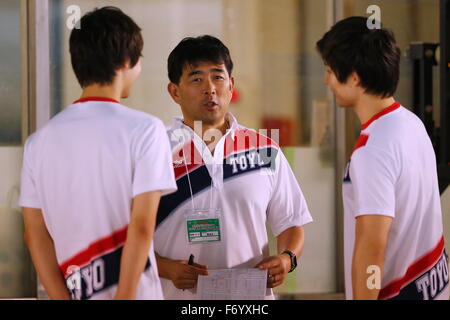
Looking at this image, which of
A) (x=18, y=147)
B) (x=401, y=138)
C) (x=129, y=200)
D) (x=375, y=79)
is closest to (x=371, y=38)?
(x=375, y=79)

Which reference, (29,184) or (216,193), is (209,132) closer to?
(216,193)

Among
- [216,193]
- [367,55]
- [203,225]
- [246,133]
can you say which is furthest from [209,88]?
[367,55]

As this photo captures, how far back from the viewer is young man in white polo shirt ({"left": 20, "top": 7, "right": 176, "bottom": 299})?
199 cm

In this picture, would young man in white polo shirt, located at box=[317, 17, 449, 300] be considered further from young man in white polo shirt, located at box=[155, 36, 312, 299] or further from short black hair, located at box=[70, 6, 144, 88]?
short black hair, located at box=[70, 6, 144, 88]

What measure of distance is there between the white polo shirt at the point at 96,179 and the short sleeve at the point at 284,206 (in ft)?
2.49

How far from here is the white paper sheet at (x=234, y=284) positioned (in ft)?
8.23

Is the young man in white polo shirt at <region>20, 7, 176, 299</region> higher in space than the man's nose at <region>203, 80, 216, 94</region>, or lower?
lower

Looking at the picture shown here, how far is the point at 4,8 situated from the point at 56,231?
8.09ft

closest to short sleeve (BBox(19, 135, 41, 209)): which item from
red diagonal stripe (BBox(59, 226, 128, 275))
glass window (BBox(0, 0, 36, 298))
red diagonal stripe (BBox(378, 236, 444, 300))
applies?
red diagonal stripe (BBox(59, 226, 128, 275))

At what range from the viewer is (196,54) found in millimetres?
2734

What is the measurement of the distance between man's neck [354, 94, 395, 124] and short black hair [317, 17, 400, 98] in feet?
0.06

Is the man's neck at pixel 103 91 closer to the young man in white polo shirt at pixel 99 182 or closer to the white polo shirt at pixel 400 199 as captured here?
the young man in white polo shirt at pixel 99 182

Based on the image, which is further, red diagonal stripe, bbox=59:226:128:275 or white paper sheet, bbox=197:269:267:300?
white paper sheet, bbox=197:269:267:300

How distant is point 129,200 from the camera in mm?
2006
